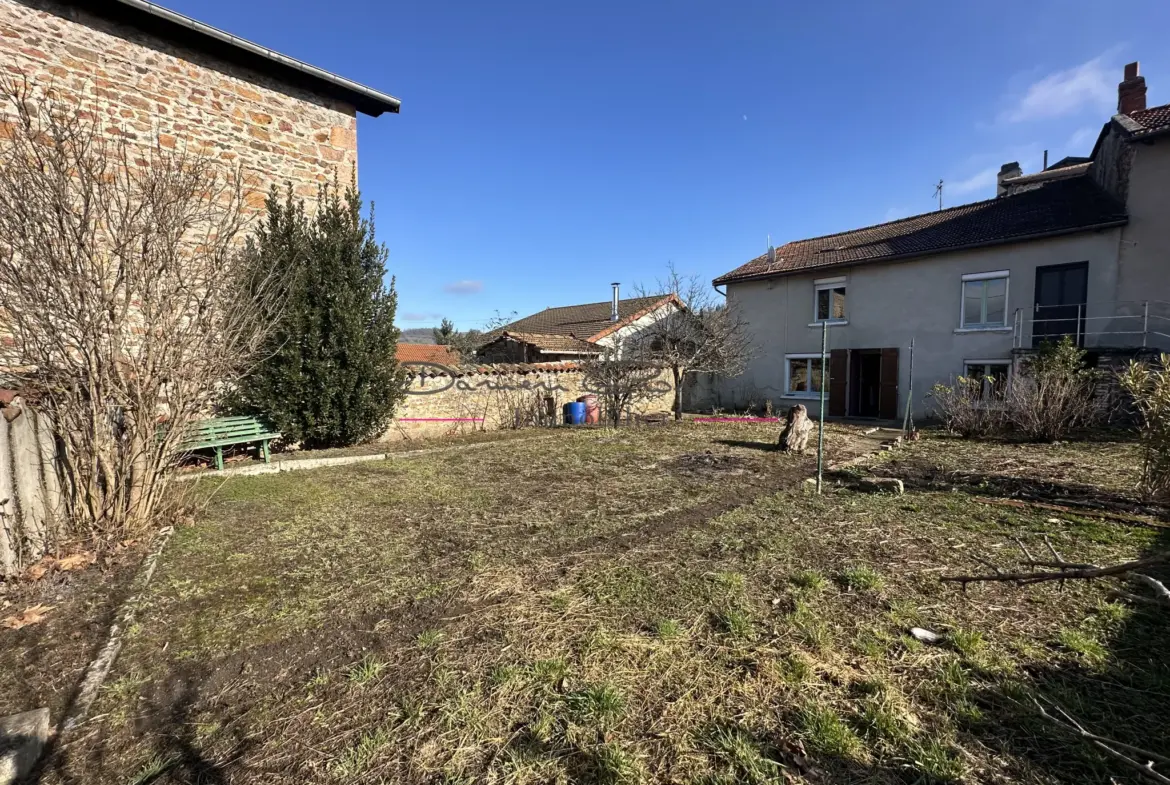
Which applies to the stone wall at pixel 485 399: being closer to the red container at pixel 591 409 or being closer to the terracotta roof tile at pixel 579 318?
the red container at pixel 591 409

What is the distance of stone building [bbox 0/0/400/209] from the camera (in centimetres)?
788

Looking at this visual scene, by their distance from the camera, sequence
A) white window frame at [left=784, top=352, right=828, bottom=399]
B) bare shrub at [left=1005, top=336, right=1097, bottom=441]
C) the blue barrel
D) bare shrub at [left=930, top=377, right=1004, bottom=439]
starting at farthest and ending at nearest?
white window frame at [left=784, top=352, right=828, bottom=399] < the blue barrel < bare shrub at [left=930, top=377, right=1004, bottom=439] < bare shrub at [left=1005, top=336, right=1097, bottom=441]

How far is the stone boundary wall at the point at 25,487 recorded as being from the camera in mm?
3619

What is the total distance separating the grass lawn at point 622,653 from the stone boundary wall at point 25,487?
86cm

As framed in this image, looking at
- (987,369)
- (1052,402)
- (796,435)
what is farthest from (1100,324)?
(796,435)

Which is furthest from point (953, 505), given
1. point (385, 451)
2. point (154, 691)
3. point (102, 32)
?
point (102, 32)

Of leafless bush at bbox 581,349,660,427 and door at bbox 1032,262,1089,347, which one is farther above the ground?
door at bbox 1032,262,1089,347

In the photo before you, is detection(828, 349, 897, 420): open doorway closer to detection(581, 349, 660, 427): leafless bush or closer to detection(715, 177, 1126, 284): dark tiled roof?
detection(715, 177, 1126, 284): dark tiled roof

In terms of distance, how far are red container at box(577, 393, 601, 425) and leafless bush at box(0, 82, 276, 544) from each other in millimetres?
10433

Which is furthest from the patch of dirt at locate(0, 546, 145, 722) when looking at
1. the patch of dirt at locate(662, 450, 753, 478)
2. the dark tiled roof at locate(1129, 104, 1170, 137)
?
the dark tiled roof at locate(1129, 104, 1170, 137)

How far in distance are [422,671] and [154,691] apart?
1.32 meters

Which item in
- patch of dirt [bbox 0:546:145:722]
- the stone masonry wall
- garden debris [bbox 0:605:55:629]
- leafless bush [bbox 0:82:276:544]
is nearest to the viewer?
patch of dirt [bbox 0:546:145:722]

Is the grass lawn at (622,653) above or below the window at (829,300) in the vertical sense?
below

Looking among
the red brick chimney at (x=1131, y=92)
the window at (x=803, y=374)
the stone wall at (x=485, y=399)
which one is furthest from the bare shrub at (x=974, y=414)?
the red brick chimney at (x=1131, y=92)
